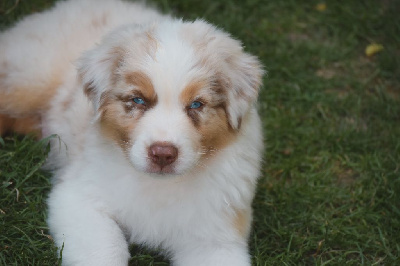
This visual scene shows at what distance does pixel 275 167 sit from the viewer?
209 inches

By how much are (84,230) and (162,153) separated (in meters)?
0.88

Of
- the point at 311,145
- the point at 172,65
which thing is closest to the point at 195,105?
the point at 172,65

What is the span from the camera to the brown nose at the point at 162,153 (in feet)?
11.6

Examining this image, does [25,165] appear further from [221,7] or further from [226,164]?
[221,7]

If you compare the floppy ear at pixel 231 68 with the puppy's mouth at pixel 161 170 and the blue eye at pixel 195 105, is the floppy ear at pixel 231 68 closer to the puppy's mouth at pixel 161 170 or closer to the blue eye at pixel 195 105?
the blue eye at pixel 195 105

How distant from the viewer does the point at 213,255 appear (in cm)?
409

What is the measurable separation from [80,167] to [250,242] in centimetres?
127

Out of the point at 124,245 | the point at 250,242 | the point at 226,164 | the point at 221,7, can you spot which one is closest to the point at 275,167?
the point at 250,242

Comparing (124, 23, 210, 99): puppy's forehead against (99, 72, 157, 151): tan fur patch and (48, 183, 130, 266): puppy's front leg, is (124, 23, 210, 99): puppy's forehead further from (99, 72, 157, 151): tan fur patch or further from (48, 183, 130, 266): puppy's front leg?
(48, 183, 130, 266): puppy's front leg

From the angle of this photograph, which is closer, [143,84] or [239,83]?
[143,84]

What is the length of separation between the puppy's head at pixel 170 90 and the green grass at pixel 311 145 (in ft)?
2.99

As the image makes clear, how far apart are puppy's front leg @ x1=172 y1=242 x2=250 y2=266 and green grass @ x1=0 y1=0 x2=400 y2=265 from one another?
0.60 feet

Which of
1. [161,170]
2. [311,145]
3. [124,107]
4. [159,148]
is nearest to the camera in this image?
[159,148]

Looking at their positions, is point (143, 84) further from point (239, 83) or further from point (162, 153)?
point (239, 83)
